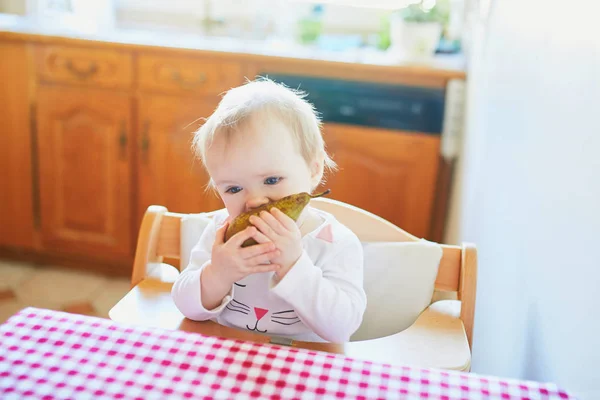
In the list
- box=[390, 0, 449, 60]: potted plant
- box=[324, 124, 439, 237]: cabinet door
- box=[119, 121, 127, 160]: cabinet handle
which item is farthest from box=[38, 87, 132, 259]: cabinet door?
box=[390, 0, 449, 60]: potted plant

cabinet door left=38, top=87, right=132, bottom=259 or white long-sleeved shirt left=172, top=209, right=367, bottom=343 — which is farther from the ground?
white long-sleeved shirt left=172, top=209, right=367, bottom=343

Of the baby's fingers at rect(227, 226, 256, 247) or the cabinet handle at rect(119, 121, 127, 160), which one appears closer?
the baby's fingers at rect(227, 226, 256, 247)

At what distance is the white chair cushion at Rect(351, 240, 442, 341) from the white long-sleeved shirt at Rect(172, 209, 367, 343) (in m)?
0.11

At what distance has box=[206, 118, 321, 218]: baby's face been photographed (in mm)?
857

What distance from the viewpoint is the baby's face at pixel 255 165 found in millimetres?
857

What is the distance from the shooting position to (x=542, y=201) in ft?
3.08

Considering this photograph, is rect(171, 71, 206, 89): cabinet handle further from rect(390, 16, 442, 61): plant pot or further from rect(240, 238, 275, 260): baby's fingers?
rect(240, 238, 275, 260): baby's fingers

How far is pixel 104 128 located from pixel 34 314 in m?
1.77

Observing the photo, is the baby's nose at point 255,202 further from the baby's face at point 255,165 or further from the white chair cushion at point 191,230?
the white chair cushion at point 191,230

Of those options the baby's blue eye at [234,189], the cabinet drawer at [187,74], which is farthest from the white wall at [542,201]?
the cabinet drawer at [187,74]

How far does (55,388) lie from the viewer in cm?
55

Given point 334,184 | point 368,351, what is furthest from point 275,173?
point 334,184

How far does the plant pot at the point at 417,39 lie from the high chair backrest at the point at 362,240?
1.21 m

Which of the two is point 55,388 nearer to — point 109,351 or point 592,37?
point 109,351
